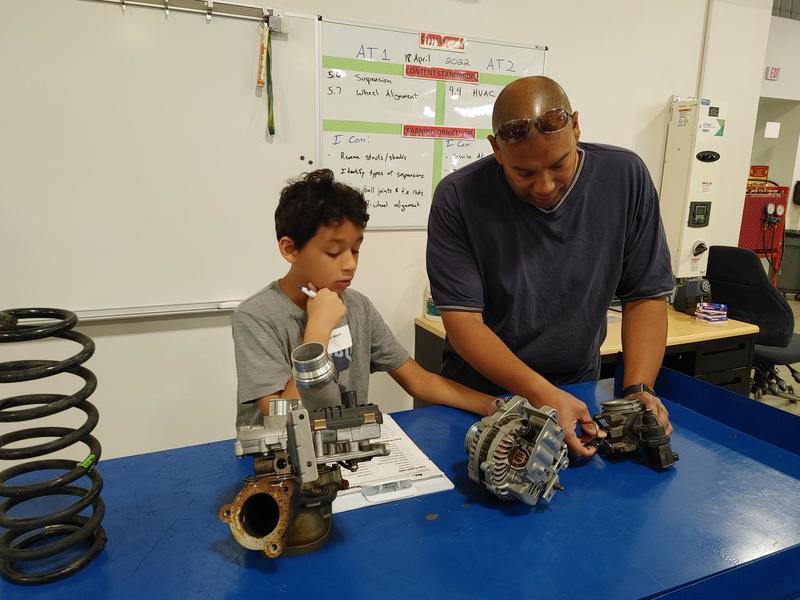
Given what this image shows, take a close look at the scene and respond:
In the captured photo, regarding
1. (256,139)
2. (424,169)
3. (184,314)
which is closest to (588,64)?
(424,169)

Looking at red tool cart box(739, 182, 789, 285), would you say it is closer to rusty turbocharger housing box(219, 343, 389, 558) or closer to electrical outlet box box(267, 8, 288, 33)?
electrical outlet box box(267, 8, 288, 33)

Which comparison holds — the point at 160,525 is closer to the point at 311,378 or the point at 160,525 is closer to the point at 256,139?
the point at 311,378

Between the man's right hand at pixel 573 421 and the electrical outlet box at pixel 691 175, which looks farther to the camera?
the electrical outlet box at pixel 691 175

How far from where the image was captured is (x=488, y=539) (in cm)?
87

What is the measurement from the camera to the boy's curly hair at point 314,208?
4.42 ft

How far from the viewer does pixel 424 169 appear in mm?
2770

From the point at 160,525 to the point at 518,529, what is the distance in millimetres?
609

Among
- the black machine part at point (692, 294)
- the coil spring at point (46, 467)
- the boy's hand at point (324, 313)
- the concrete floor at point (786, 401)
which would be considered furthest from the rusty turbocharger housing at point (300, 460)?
the concrete floor at point (786, 401)

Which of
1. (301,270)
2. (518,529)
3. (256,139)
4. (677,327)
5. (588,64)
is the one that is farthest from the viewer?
(588,64)

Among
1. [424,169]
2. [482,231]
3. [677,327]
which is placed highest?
[424,169]

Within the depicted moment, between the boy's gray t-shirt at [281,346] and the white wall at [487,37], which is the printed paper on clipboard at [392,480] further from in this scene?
the white wall at [487,37]

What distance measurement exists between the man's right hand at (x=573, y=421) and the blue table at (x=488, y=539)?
5 cm

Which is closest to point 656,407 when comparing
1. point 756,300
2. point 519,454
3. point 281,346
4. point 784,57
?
point 519,454

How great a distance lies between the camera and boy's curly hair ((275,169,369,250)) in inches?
53.0
